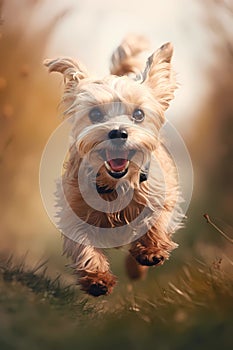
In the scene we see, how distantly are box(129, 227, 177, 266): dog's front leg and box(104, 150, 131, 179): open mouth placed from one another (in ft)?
0.60

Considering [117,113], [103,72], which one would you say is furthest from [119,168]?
[103,72]

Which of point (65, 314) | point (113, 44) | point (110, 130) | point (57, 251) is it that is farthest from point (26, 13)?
point (65, 314)

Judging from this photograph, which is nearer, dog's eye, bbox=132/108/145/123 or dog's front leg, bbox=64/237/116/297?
dog's eye, bbox=132/108/145/123

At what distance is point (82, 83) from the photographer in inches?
86.7

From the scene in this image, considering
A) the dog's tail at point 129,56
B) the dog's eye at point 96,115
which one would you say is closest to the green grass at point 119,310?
the dog's eye at point 96,115

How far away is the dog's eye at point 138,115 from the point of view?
2.15 m

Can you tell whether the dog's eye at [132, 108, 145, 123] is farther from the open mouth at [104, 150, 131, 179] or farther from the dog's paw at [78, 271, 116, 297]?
the dog's paw at [78, 271, 116, 297]

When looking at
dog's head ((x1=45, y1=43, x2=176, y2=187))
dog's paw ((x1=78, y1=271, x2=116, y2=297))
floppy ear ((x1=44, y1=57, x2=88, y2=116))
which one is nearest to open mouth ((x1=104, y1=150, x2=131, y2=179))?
dog's head ((x1=45, y1=43, x2=176, y2=187))

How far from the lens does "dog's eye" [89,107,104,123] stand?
2.15 meters

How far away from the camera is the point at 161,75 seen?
2.23m

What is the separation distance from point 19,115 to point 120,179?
0.29 m

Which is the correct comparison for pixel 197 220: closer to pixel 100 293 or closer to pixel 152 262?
pixel 152 262

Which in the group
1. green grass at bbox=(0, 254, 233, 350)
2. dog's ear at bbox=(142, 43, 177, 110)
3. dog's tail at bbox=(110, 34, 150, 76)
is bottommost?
green grass at bbox=(0, 254, 233, 350)

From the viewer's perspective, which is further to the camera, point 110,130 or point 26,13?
point 26,13
